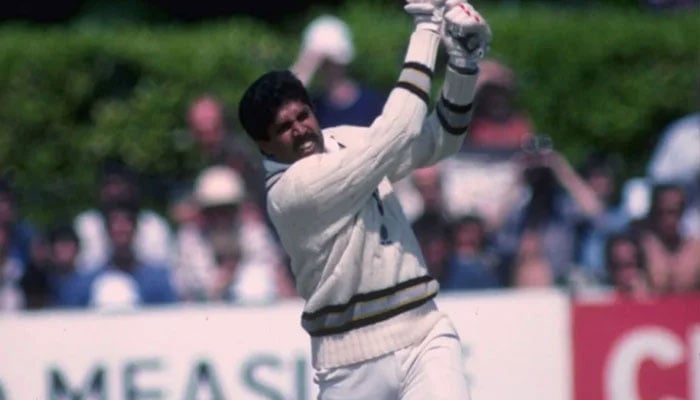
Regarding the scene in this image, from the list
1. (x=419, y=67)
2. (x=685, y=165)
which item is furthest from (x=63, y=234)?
(x=419, y=67)

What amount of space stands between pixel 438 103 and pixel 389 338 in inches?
38.9

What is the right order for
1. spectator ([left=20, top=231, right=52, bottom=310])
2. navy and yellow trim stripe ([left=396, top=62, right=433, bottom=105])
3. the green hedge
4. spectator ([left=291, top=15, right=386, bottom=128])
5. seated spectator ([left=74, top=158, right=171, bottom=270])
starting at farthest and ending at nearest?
1. the green hedge
2. spectator ([left=291, top=15, right=386, bottom=128])
3. seated spectator ([left=74, top=158, right=171, bottom=270])
4. spectator ([left=20, top=231, right=52, bottom=310])
5. navy and yellow trim stripe ([left=396, top=62, right=433, bottom=105])

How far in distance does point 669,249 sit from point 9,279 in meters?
3.97

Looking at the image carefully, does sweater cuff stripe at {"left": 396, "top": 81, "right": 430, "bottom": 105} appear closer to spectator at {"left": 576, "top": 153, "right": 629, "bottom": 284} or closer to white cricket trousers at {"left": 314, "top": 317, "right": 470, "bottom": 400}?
white cricket trousers at {"left": 314, "top": 317, "right": 470, "bottom": 400}

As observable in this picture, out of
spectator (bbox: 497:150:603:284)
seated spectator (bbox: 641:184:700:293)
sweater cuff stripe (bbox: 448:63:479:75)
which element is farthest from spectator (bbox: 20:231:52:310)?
sweater cuff stripe (bbox: 448:63:479:75)

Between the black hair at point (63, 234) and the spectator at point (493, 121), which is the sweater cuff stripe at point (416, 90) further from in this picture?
the spectator at point (493, 121)

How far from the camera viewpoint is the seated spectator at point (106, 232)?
1261 centimetres

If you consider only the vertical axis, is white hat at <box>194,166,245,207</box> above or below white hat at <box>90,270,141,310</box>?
above

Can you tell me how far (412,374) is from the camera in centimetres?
784

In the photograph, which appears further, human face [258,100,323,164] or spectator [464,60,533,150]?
spectator [464,60,533,150]

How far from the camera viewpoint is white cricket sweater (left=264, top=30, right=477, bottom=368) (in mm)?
7645

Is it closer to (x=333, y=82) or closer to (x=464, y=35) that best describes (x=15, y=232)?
(x=333, y=82)

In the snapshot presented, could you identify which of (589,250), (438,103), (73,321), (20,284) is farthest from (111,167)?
(438,103)

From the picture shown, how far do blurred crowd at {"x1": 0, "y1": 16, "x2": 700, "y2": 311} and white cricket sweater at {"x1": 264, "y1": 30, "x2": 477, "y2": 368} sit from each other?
3976 millimetres
